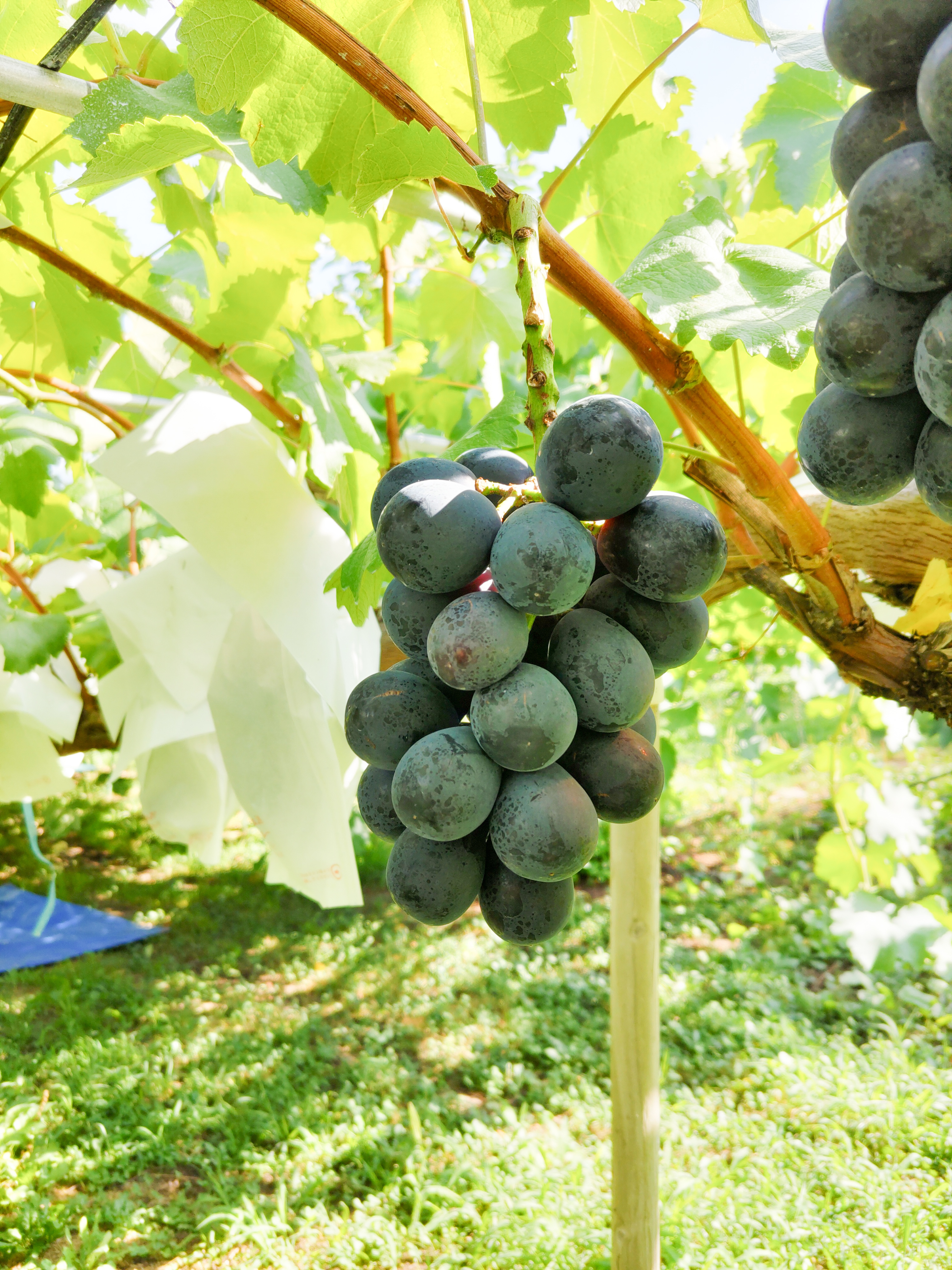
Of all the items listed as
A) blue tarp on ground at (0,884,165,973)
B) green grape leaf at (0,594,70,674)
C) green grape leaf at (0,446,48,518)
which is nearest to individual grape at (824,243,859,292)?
green grape leaf at (0,446,48,518)

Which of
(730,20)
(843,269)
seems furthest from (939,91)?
(730,20)

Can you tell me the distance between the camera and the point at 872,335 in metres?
0.46

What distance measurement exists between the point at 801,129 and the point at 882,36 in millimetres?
1157

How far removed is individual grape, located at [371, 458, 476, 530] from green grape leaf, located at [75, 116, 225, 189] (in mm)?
431

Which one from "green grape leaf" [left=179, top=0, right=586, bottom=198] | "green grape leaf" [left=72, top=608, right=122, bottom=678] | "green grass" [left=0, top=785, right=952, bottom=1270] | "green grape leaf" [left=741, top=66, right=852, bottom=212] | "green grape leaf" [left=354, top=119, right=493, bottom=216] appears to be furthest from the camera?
"green grass" [left=0, top=785, right=952, bottom=1270]

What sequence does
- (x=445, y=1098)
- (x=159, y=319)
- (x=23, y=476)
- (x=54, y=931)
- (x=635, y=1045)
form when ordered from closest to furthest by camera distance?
(x=159, y=319) < (x=23, y=476) < (x=635, y=1045) < (x=445, y=1098) < (x=54, y=931)

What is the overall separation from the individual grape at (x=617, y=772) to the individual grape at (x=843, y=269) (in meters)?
0.32

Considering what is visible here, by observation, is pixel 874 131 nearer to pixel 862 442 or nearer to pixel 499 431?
pixel 862 442

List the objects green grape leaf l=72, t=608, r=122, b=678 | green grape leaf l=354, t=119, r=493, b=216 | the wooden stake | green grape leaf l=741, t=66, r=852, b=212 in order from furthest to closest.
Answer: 1. green grape leaf l=72, t=608, r=122, b=678
2. the wooden stake
3. green grape leaf l=741, t=66, r=852, b=212
4. green grape leaf l=354, t=119, r=493, b=216

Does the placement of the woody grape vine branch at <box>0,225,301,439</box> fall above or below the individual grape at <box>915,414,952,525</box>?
above

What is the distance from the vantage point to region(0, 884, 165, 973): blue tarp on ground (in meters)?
4.11

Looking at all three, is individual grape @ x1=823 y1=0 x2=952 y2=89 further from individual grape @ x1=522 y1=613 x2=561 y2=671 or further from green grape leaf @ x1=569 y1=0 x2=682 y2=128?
green grape leaf @ x1=569 y1=0 x2=682 y2=128

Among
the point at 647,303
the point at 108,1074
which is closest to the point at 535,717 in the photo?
the point at 647,303

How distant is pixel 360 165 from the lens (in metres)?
0.81
